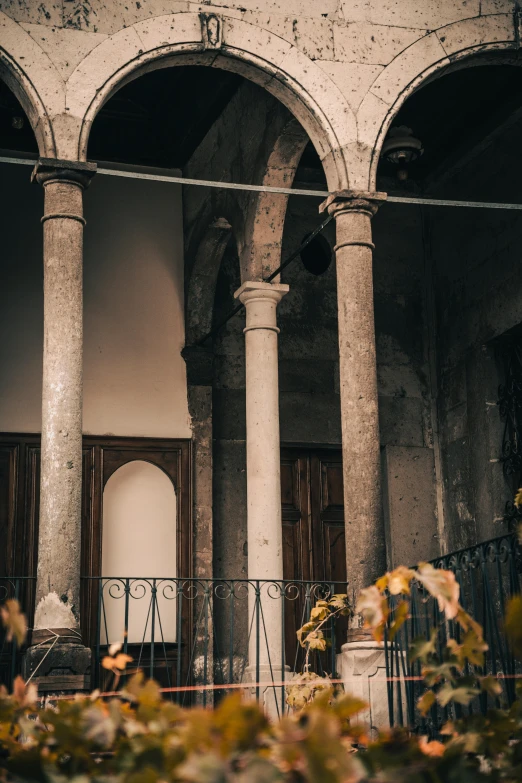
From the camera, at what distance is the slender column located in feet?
21.5

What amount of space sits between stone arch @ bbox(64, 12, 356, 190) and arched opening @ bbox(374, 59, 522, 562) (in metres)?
2.11

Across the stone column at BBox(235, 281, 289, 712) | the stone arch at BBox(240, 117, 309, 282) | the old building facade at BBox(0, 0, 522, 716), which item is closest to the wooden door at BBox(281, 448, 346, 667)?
the old building facade at BBox(0, 0, 522, 716)

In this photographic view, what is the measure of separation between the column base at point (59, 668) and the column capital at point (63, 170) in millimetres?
2876

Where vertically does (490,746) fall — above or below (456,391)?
below

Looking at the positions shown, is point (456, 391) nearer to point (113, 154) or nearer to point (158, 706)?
point (113, 154)

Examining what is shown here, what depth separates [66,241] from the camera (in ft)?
21.3

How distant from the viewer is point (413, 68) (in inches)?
290

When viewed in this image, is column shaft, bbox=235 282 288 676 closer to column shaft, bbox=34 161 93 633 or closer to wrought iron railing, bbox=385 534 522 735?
wrought iron railing, bbox=385 534 522 735

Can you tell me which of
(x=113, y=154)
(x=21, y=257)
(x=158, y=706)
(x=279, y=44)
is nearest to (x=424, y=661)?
(x=158, y=706)

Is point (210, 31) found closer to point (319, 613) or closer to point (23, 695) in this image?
point (319, 613)

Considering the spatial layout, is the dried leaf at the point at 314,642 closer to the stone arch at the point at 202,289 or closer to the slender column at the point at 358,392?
the slender column at the point at 358,392

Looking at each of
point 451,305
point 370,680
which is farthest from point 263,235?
point 370,680

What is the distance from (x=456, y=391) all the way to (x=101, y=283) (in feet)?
12.4

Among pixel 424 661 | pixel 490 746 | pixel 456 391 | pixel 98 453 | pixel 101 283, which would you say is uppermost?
pixel 101 283
